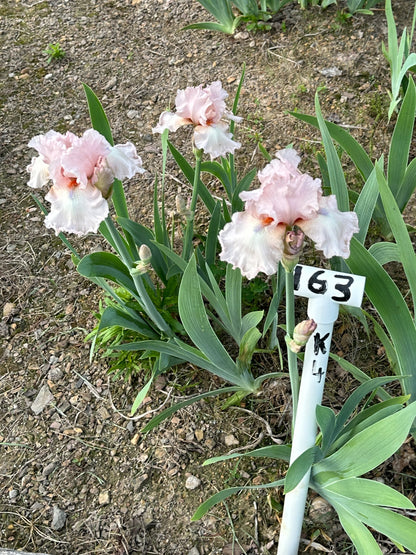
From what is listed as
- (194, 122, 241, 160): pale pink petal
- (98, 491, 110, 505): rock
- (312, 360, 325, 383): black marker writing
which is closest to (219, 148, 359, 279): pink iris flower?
(312, 360, 325, 383): black marker writing

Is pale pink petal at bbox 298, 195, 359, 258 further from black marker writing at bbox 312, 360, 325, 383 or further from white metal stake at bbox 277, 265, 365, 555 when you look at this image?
black marker writing at bbox 312, 360, 325, 383

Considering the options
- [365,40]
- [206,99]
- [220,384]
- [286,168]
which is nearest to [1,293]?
[220,384]

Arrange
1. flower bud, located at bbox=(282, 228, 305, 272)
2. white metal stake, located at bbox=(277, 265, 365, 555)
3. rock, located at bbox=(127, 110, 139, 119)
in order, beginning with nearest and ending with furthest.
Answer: flower bud, located at bbox=(282, 228, 305, 272) < white metal stake, located at bbox=(277, 265, 365, 555) < rock, located at bbox=(127, 110, 139, 119)

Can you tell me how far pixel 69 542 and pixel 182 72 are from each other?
221 centimetres

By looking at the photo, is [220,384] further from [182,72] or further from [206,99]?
[182,72]

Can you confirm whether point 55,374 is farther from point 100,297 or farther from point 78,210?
point 78,210

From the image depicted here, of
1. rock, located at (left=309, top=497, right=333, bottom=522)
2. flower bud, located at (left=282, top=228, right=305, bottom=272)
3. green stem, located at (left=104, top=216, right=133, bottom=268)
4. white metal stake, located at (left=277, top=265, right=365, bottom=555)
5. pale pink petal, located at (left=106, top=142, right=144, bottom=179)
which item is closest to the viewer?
flower bud, located at (left=282, top=228, right=305, bottom=272)

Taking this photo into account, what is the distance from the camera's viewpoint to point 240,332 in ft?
4.95

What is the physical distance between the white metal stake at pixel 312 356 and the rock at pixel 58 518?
23.5 inches

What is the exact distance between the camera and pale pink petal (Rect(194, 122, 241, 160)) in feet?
4.08

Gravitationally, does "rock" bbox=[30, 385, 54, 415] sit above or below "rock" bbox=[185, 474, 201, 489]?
above

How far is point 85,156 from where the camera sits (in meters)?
1.03

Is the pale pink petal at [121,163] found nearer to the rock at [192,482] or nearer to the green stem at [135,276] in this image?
the green stem at [135,276]

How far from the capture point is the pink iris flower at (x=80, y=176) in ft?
3.32
